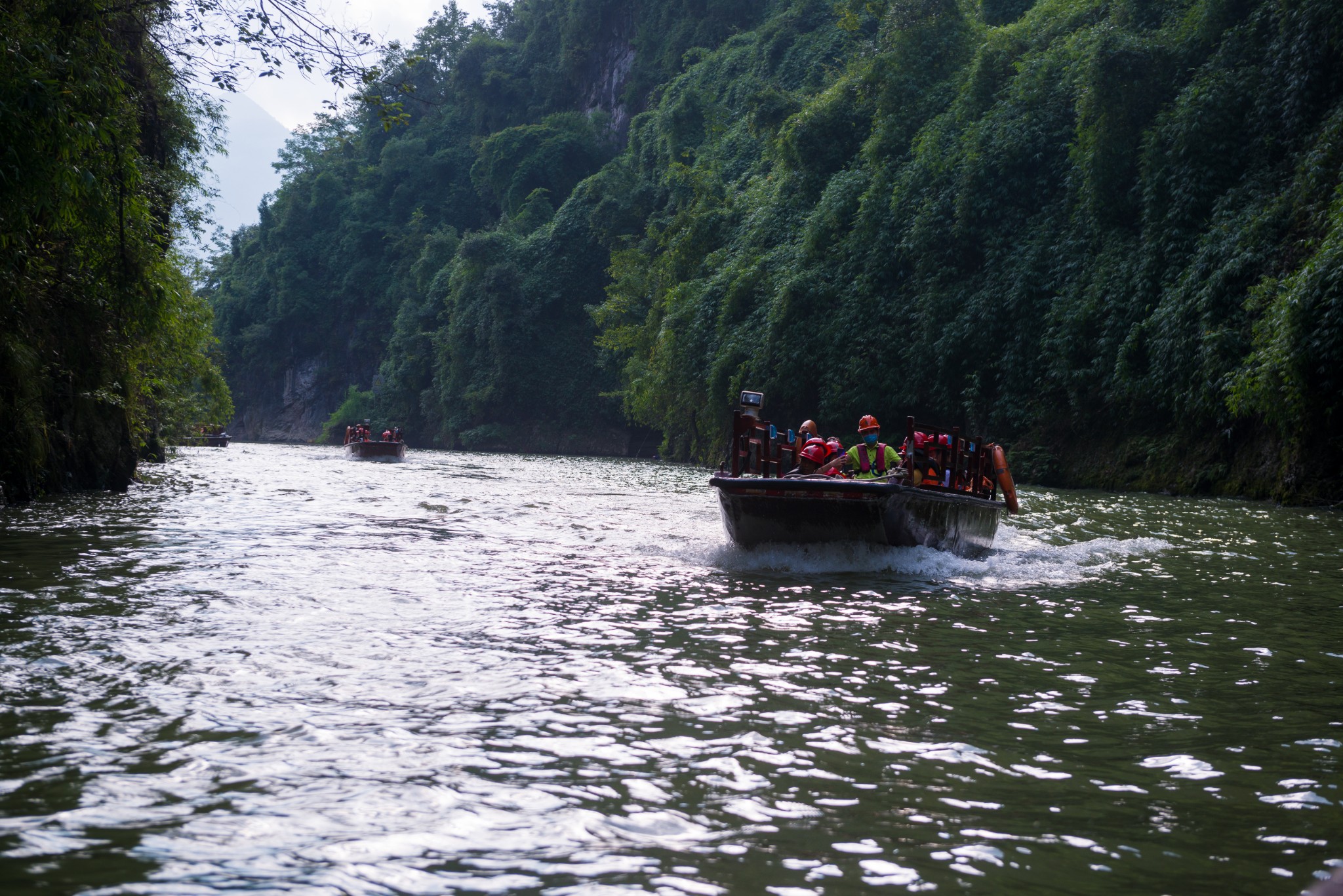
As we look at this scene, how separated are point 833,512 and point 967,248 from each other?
22.5 meters

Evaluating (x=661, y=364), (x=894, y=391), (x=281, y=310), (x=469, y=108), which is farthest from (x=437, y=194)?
(x=894, y=391)

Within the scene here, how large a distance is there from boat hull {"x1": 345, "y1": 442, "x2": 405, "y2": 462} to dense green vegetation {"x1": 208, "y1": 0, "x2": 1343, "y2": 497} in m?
10.2

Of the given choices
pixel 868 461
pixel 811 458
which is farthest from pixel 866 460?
pixel 811 458

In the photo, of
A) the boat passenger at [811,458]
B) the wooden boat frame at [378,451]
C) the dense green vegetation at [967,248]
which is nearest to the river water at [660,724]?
the boat passenger at [811,458]

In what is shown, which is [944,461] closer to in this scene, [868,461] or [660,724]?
[868,461]

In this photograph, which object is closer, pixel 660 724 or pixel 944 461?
pixel 660 724

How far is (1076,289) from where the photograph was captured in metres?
27.2

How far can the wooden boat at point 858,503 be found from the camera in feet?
34.5

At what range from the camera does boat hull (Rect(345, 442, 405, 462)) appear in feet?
131

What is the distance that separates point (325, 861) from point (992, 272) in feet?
94.1

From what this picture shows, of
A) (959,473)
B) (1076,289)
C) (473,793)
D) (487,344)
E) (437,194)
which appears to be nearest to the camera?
(473,793)

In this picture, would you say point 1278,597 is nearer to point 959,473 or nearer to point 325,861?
point 959,473

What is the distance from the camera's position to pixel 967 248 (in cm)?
3111

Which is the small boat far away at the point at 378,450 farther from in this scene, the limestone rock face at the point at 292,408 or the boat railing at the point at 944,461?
the limestone rock face at the point at 292,408
